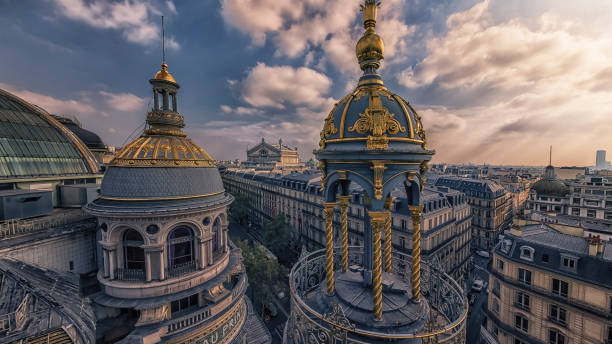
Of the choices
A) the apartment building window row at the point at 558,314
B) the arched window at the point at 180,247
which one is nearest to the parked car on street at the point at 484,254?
the apartment building window row at the point at 558,314

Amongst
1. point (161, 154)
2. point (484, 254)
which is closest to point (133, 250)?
point (161, 154)

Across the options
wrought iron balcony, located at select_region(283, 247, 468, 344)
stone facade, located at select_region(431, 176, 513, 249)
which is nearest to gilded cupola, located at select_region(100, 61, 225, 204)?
wrought iron balcony, located at select_region(283, 247, 468, 344)

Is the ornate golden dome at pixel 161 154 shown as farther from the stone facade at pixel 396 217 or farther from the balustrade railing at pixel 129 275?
the stone facade at pixel 396 217

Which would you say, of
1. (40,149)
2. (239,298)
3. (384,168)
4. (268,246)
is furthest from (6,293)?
(268,246)

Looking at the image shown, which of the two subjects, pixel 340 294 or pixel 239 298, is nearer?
pixel 340 294

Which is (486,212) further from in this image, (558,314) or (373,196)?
(373,196)

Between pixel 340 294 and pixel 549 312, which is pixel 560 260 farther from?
pixel 340 294
